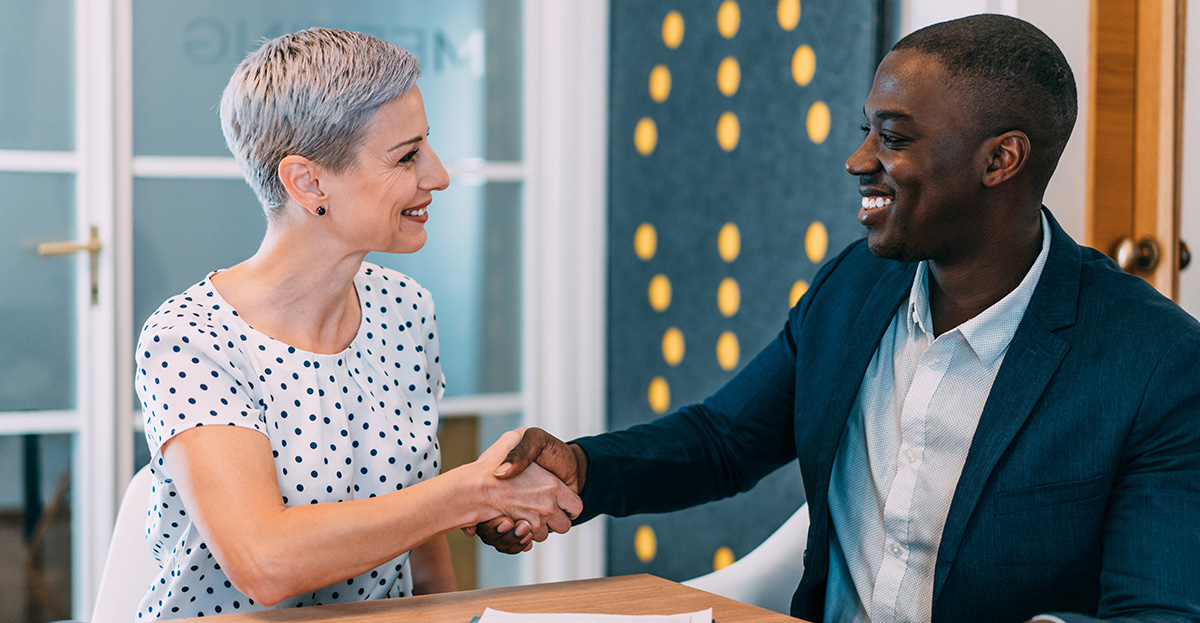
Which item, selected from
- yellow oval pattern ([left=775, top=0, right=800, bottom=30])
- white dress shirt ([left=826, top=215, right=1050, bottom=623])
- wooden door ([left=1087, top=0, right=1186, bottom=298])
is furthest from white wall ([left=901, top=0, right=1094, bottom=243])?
white dress shirt ([left=826, top=215, right=1050, bottom=623])

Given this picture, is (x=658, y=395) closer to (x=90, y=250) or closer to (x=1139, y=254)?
(x=1139, y=254)

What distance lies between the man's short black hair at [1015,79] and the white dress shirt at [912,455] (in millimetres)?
141

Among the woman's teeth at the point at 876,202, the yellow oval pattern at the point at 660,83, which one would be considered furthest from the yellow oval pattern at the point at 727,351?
the woman's teeth at the point at 876,202

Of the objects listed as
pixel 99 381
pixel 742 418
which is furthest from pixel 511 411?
pixel 742 418

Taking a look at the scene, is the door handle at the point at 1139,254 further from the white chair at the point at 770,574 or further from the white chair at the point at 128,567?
the white chair at the point at 128,567

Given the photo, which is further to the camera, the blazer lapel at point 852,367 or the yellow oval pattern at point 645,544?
the yellow oval pattern at point 645,544

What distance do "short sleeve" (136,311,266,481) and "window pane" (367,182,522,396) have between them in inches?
64.7

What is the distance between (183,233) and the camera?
281 cm

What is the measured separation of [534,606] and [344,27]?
81.1 inches

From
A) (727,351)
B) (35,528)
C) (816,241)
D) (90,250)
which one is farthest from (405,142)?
(35,528)

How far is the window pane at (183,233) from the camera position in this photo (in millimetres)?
2779

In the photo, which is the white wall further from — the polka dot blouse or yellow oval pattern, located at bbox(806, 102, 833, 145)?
the polka dot blouse

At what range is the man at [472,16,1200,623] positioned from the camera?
4.14ft

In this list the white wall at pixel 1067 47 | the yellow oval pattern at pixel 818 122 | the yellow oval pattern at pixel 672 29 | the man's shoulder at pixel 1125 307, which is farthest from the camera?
the yellow oval pattern at pixel 672 29
